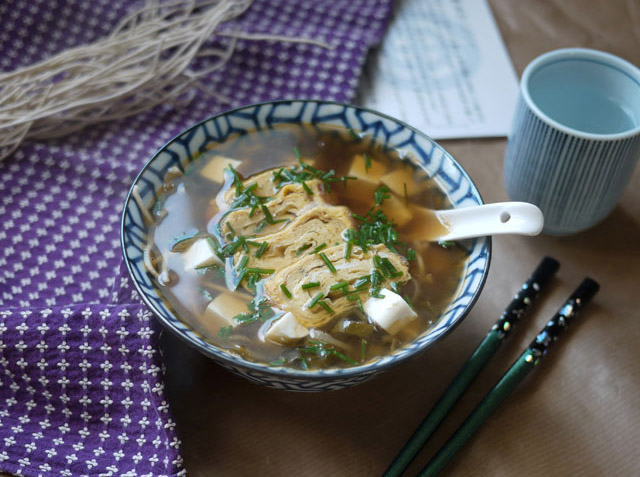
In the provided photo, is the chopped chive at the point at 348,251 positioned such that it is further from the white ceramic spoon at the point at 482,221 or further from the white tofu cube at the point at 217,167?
the white tofu cube at the point at 217,167

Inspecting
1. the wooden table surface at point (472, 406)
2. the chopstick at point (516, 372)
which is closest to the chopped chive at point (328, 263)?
the wooden table surface at point (472, 406)

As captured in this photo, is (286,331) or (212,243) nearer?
(286,331)

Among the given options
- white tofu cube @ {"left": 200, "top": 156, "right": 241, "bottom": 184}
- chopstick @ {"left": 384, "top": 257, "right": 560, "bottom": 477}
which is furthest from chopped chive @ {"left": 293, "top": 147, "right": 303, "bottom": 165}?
chopstick @ {"left": 384, "top": 257, "right": 560, "bottom": 477}

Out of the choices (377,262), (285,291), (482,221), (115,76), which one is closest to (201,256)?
(285,291)

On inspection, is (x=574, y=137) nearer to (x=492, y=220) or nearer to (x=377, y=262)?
(x=492, y=220)

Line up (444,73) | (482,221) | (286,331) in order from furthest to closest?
(444,73) → (482,221) → (286,331)

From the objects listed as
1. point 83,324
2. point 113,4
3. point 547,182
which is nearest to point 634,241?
point 547,182

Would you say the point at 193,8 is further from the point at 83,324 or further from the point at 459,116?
the point at 83,324
